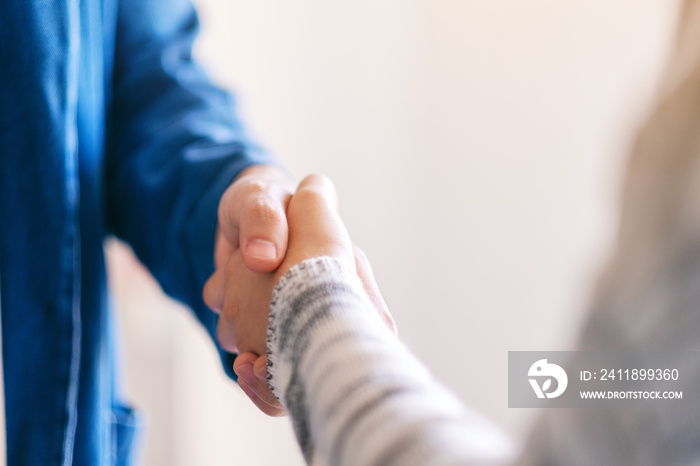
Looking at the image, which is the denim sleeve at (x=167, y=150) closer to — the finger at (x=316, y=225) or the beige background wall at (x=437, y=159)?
the finger at (x=316, y=225)

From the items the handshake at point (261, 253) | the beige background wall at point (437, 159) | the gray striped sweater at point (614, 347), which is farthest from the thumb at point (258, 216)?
the beige background wall at point (437, 159)

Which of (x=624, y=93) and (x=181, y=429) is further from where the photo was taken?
(x=181, y=429)

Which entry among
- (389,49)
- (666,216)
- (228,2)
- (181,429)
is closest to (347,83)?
(389,49)

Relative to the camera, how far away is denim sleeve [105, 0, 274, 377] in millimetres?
457

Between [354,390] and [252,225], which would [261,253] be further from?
[354,390]

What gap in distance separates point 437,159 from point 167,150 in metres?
0.68

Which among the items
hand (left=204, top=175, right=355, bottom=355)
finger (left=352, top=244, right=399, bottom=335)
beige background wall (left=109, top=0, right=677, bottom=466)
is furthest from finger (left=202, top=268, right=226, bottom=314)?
beige background wall (left=109, top=0, right=677, bottom=466)

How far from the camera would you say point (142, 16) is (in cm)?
51

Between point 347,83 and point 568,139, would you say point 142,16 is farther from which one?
point 568,139

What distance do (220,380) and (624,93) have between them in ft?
2.83

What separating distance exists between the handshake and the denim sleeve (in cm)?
3

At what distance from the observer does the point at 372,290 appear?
348 mm

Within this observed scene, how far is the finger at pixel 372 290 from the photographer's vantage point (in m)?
0.33

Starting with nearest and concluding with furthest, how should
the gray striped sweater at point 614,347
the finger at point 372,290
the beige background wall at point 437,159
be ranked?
the gray striped sweater at point 614,347 → the finger at point 372,290 → the beige background wall at point 437,159
